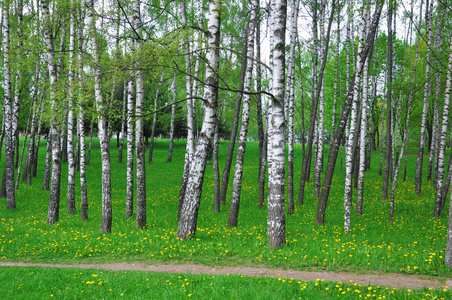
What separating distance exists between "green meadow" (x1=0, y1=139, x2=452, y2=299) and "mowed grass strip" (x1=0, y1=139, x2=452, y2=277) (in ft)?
0.09

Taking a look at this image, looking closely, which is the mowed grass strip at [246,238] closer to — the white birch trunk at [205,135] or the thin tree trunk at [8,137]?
the white birch trunk at [205,135]

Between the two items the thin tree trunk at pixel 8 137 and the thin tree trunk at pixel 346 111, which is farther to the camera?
the thin tree trunk at pixel 8 137

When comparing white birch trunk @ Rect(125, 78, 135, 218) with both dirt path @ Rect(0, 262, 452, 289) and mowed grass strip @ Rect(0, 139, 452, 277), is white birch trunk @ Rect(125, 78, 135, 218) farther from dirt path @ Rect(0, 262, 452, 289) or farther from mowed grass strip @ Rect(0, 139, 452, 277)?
dirt path @ Rect(0, 262, 452, 289)

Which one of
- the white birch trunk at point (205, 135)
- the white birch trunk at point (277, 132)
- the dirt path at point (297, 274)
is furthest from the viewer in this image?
the white birch trunk at point (205, 135)

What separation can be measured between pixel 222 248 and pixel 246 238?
124 cm

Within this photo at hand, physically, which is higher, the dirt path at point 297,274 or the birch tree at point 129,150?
the birch tree at point 129,150

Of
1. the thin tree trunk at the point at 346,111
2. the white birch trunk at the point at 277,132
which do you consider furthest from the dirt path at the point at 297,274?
the thin tree trunk at the point at 346,111

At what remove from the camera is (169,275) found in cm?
623

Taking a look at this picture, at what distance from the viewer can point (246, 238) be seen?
29.5ft

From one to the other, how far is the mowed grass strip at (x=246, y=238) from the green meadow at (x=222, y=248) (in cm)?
3

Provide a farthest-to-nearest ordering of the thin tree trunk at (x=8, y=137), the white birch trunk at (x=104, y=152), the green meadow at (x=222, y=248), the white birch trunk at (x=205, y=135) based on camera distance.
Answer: the thin tree trunk at (x=8, y=137), the white birch trunk at (x=104, y=152), the white birch trunk at (x=205, y=135), the green meadow at (x=222, y=248)

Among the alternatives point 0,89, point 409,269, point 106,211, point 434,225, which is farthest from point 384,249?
point 0,89

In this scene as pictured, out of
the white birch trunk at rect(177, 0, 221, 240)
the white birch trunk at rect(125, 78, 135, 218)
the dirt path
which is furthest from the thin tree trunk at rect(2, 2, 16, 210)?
the white birch trunk at rect(177, 0, 221, 240)

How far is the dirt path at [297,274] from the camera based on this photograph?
576cm
